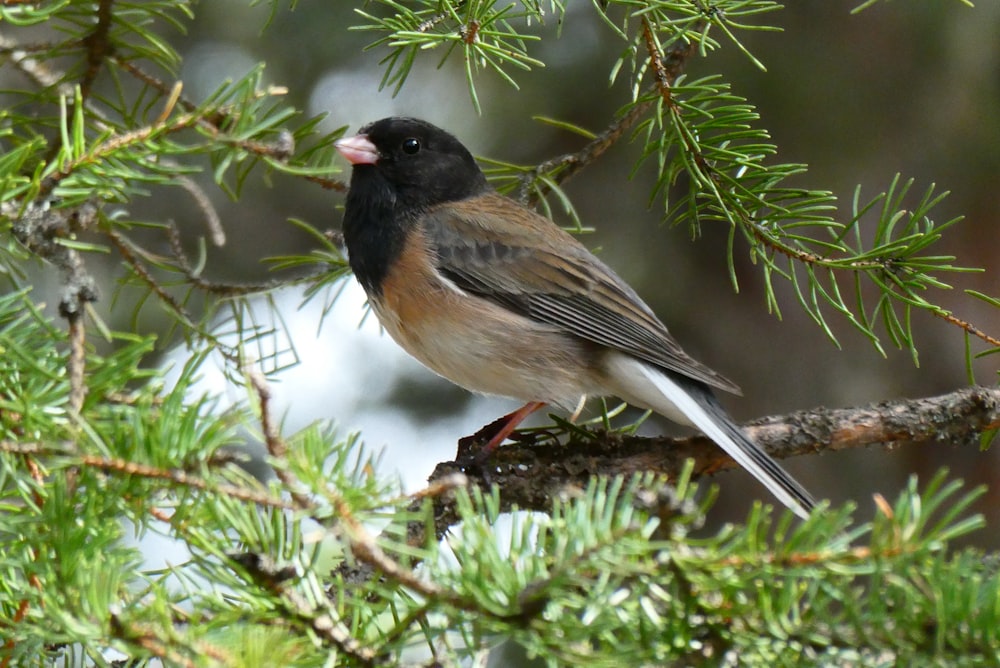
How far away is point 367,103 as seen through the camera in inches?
127

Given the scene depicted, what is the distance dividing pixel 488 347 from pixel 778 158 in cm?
151

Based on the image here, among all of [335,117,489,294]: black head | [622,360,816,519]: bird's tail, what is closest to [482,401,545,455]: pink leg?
[622,360,816,519]: bird's tail

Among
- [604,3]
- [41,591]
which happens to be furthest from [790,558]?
[604,3]

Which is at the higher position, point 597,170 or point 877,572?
point 597,170

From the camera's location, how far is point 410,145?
7.73 feet

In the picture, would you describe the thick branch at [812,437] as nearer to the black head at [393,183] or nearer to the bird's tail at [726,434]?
the bird's tail at [726,434]

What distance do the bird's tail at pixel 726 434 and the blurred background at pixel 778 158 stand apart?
115 centimetres

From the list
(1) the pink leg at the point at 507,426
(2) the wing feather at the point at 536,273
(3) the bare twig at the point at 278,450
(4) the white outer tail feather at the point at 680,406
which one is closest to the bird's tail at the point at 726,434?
(4) the white outer tail feather at the point at 680,406

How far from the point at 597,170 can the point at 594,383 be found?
1334mm

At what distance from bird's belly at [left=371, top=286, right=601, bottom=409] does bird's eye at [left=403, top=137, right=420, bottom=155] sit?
0.39 metres

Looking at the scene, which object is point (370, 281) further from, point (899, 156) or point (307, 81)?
point (899, 156)

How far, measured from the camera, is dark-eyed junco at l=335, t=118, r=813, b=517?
2137mm

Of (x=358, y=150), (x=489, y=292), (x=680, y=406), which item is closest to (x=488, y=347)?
(x=489, y=292)

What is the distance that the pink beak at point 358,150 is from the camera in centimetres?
222
